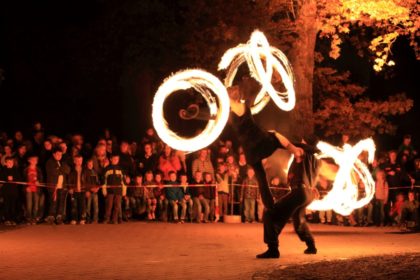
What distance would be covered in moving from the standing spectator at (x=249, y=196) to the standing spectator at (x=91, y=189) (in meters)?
4.28

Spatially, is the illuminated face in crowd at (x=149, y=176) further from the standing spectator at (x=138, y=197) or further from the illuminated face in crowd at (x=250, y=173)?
the illuminated face in crowd at (x=250, y=173)

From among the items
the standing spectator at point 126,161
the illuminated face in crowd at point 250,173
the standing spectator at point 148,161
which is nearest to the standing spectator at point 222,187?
the illuminated face in crowd at point 250,173

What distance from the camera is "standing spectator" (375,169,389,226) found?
22.7 metres

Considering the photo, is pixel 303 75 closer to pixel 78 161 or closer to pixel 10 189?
pixel 78 161

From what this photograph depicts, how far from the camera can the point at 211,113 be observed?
14.4 meters

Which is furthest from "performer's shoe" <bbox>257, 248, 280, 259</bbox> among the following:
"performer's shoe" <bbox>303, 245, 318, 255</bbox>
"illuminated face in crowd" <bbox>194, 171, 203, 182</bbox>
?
"illuminated face in crowd" <bbox>194, 171, 203, 182</bbox>

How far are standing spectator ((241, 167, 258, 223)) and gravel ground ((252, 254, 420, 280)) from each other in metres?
10.5

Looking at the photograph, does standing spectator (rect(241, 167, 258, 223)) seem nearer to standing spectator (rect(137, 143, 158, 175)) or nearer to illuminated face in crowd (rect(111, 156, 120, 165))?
standing spectator (rect(137, 143, 158, 175))

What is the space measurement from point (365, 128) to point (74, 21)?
1236cm

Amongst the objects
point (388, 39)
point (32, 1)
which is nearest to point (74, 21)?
point (32, 1)

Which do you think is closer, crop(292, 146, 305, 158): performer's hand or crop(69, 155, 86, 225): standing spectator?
crop(292, 146, 305, 158): performer's hand

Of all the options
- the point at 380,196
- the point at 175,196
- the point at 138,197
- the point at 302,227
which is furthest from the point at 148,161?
the point at 302,227

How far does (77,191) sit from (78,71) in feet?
33.5

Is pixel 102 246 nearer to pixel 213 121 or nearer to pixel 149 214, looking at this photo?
pixel 213 121
